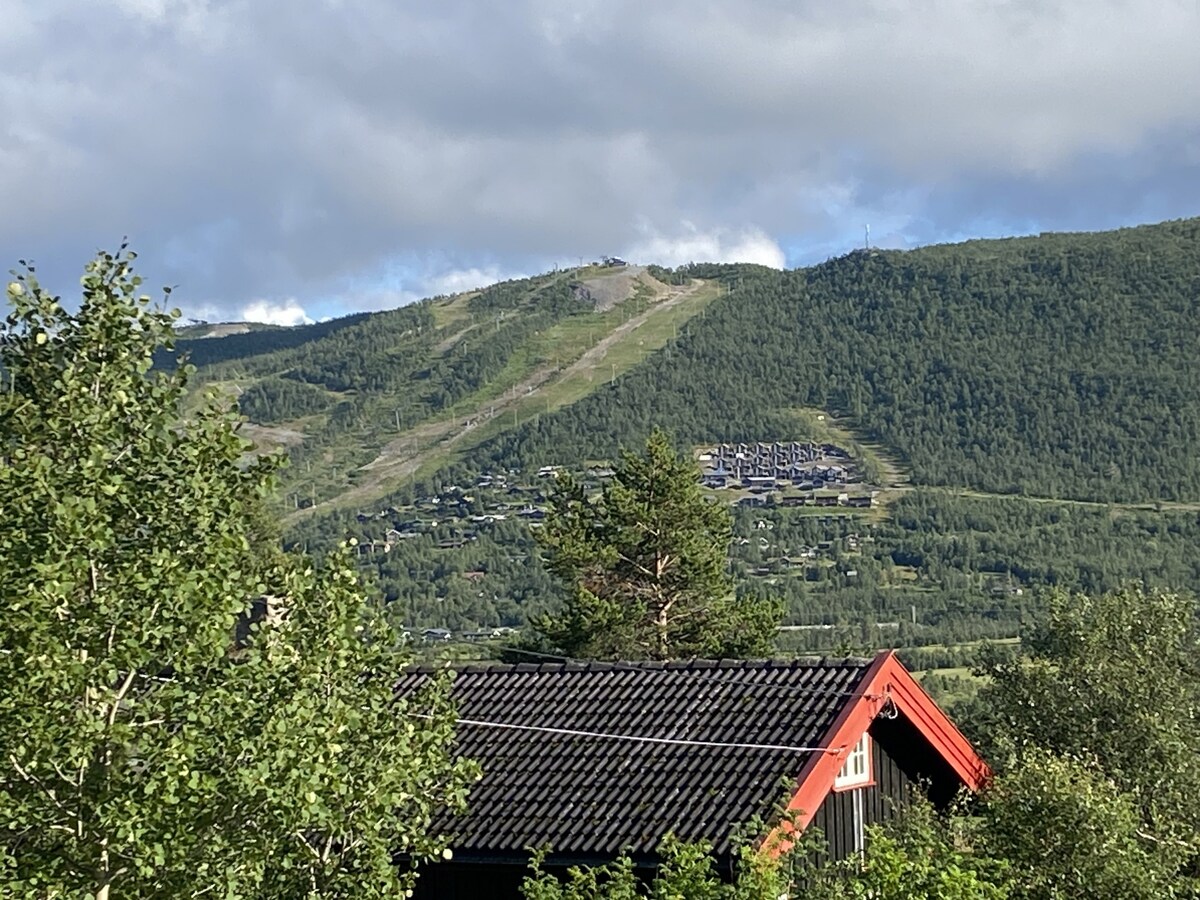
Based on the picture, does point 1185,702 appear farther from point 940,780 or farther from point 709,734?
point 709,734

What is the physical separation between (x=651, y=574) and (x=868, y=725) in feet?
95.3

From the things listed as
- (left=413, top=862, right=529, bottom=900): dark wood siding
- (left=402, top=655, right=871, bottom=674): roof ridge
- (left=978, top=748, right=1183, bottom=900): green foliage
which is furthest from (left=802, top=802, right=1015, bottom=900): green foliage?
(left=402, top=655, right=871, bottom=674): roof ridge

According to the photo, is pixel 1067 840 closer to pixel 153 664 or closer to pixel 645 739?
pixel 645 739

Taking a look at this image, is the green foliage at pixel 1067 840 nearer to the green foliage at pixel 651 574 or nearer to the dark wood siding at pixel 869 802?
the dark wood siding at pixel 869 802

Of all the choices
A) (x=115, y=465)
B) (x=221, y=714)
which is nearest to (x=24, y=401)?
(x=115, y=465)

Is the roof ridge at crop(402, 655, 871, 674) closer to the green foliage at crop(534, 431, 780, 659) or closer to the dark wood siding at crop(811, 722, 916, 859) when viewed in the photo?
the dark wood siding at crop(811, 722, 916, 859)

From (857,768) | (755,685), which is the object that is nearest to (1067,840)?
(857,768)

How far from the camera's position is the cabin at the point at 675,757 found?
60.9 ft

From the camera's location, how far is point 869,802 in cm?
2127

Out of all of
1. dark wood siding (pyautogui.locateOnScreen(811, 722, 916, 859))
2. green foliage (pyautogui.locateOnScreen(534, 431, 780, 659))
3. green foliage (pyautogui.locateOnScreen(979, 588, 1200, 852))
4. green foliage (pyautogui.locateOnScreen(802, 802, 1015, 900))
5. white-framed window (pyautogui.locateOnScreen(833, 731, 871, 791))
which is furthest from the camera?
green foliage (pyautogui.locateOnScreen(534, 431, 780, 659))

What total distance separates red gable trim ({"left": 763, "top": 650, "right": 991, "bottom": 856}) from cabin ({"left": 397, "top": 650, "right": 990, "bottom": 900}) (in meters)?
0.02

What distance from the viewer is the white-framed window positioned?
20.5 metres

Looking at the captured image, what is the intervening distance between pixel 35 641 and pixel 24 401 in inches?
71.6

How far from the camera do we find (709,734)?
65.6ft
